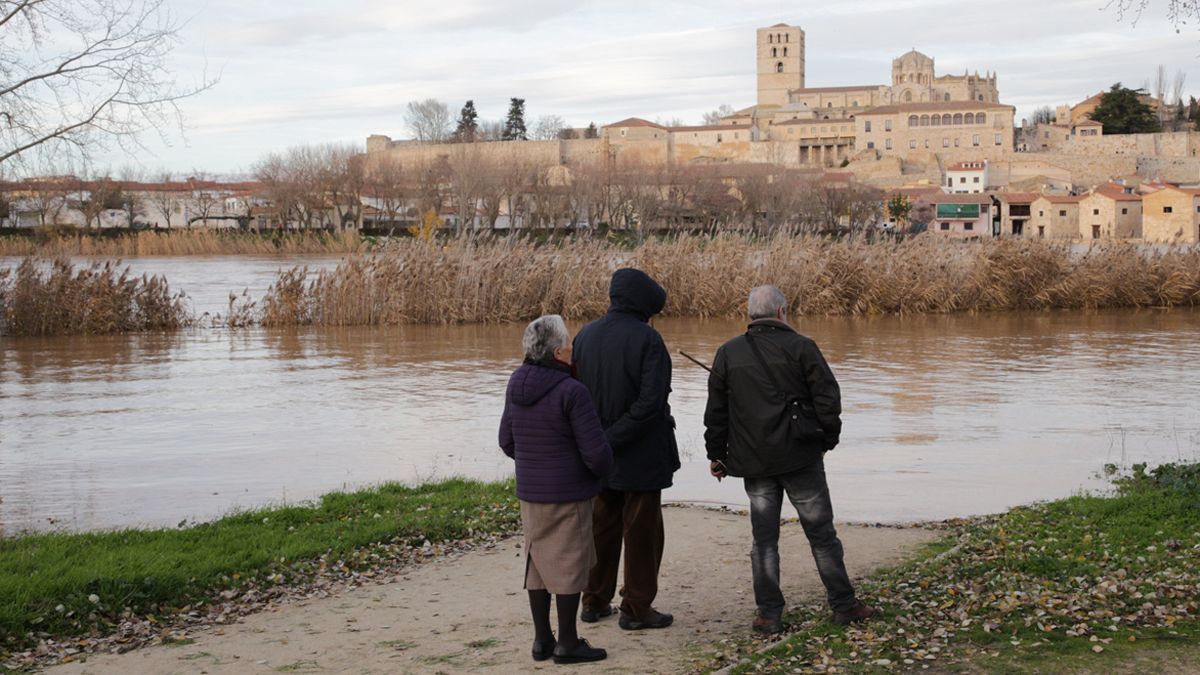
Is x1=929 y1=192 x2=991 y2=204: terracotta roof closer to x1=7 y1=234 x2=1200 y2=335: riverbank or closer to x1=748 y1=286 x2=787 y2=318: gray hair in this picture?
x1=7 y1=234 x2=1200 y2=335: riverbank

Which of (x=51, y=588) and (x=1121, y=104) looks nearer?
(x=51, y=588)

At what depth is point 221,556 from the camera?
802cm

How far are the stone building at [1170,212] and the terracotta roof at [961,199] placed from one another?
28264 millimetres

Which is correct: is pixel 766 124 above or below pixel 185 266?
above

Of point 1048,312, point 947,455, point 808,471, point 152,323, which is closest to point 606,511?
point 808,471

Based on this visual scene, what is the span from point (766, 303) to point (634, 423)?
0.92 m

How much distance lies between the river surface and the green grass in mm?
1248

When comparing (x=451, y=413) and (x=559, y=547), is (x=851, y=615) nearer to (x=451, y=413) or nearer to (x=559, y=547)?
(x=559, y=547)

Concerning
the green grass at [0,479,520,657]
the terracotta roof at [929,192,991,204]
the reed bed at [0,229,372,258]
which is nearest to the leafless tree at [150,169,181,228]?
the reed bed at [0,229,372,258]

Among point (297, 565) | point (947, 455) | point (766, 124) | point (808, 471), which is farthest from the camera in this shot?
point (766, 124)

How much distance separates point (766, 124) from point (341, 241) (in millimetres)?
103534

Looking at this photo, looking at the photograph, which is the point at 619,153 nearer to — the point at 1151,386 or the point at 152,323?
the point at 152,323

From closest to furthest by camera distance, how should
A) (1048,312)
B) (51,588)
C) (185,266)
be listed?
(51,588)
(1048,312)
(185,266)

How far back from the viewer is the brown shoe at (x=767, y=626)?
6281 mm
